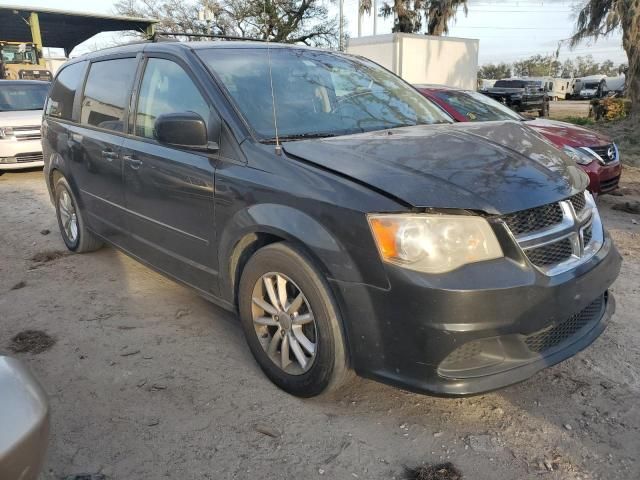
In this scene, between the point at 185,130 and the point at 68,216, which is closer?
the point at 185,130

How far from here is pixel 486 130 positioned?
3.09 m

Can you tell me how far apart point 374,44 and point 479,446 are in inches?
641

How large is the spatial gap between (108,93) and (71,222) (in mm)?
1616

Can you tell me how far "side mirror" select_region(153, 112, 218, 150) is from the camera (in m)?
2.86

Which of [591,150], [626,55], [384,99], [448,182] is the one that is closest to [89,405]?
[448,182]

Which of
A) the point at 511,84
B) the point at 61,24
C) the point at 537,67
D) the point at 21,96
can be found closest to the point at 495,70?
the point at 537,67

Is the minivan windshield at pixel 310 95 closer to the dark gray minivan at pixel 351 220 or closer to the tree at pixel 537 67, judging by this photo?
the dark gray minivan at pixel 351 220

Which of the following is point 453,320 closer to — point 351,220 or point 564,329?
point 351,220

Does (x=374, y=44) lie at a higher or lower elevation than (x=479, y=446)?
higher

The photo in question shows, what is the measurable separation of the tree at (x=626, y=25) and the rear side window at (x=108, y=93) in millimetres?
13055

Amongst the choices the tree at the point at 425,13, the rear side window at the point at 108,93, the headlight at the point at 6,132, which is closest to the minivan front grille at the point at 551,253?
the rear side window at the point at 108,93

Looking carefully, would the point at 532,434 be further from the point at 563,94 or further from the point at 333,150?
the point at 563,94

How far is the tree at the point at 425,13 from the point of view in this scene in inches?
1025

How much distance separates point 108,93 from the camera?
408 centimetres
